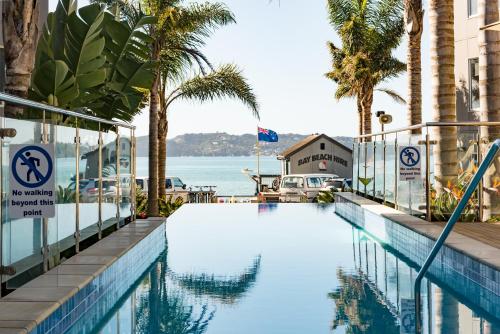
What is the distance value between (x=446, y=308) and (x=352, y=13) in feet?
93.1

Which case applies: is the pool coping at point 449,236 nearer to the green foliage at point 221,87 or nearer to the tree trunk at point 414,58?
the tree trunk at point 414,58

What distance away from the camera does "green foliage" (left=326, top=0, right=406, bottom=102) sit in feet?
110

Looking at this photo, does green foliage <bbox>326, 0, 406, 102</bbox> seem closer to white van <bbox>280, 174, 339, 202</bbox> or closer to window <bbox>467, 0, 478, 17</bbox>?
window <bbox>467, 0, 478, 17</bbox>

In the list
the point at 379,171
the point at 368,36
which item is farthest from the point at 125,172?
the point at 368,36

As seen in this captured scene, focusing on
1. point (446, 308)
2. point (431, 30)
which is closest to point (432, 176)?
point (431, 30)

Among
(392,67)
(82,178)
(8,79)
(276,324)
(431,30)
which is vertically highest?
(392,67)

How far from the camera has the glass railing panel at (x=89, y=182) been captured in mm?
8383

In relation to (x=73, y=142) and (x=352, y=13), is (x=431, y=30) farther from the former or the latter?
(x=352, y=13)

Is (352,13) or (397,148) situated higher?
(352,13)

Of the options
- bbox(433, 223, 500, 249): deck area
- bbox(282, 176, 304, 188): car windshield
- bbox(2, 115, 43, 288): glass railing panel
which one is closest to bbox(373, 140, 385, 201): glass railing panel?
bbox(433, 223, 500, 249): deck area

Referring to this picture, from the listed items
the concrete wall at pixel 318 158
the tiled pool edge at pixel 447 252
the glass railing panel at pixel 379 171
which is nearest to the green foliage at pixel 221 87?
the glass railing panel at pixel 379 171

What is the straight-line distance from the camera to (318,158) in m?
47.3

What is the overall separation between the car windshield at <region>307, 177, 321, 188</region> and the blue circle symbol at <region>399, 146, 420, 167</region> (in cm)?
1936

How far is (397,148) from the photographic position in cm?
1319
